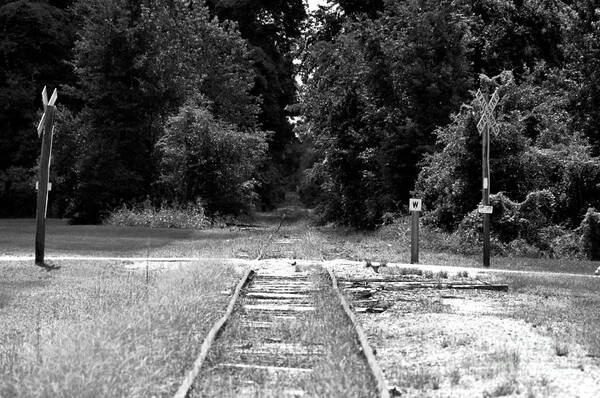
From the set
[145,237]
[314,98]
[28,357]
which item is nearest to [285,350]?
[28,357]

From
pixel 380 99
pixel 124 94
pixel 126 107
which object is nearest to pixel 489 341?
pixel 380 99

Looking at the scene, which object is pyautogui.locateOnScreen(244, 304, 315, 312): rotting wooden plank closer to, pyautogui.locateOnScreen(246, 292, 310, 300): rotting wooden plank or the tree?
pyautogui.locateOnScreen(246, 292, 310, 300): rotting wooden plank

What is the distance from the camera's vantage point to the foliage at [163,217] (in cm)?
3447

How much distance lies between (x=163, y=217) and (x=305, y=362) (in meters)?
28.5

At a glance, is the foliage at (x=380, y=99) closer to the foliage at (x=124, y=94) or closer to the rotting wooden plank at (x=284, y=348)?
the foliage at (x=124, y=94)

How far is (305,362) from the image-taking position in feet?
23.7

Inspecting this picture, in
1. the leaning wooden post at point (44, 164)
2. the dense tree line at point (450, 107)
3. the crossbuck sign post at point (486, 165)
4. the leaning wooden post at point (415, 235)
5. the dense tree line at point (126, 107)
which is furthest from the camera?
the dense tree line at point (126, 107)

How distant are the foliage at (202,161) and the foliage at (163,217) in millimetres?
1267

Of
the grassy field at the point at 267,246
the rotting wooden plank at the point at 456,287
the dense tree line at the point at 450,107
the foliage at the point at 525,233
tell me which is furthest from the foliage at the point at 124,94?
the rotting wooden plank at the point at 456,287

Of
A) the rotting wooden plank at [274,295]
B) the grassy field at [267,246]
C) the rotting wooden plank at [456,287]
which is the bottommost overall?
the rotting wooden plank at [274,295]

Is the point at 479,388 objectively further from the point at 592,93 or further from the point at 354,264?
the point at 592,93

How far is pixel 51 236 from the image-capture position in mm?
27531

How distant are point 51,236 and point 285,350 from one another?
71.9ft

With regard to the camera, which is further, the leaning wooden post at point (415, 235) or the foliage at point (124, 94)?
the foliage at point (124, 94)
